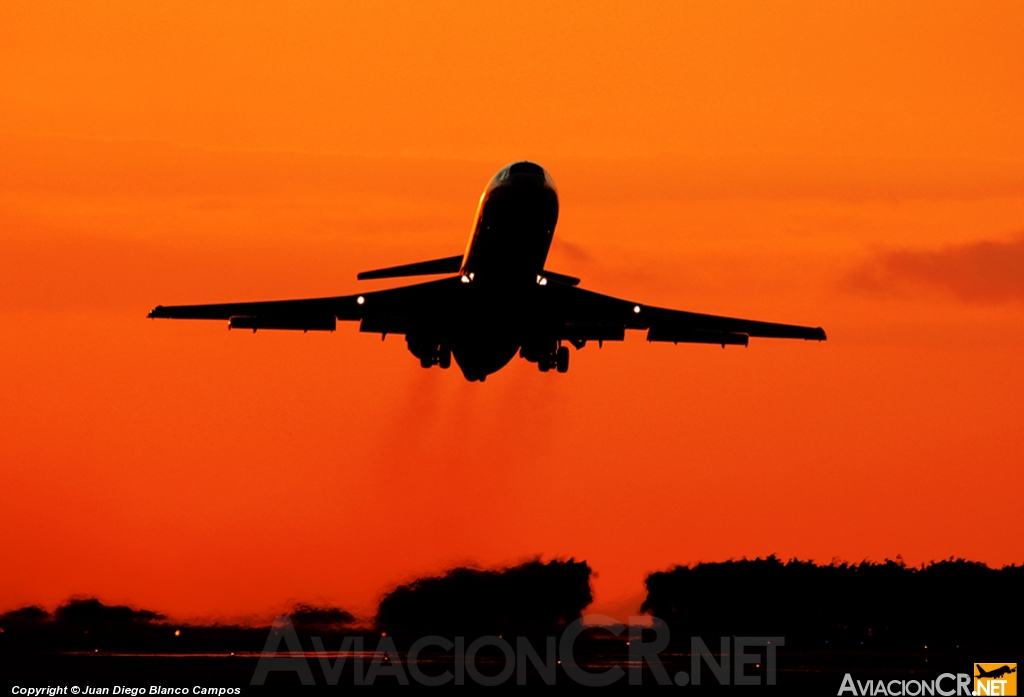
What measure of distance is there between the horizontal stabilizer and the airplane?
0.11 feet

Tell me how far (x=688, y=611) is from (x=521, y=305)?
23.2 m

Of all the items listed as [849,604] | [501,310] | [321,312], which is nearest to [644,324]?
[501,310]

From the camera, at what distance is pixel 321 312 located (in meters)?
60.8

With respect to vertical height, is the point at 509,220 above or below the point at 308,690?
above

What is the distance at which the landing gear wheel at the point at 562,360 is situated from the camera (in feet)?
204

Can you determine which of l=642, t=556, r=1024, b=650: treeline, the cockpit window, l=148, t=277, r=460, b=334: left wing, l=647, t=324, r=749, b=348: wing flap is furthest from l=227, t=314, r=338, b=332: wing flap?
l=642, t=556, r=1024, b=650: treeline

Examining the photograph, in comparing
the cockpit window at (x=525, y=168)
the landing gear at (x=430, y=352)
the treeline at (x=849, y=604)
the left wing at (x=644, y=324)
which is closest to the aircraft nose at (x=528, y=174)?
the cockpit window at (x=525, y=168)

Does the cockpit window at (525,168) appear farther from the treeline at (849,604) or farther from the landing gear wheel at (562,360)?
the treeline at (849,604)

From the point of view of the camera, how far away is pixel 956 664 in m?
59.2

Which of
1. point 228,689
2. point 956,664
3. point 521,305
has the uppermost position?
point 521,305

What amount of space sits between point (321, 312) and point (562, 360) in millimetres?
8263

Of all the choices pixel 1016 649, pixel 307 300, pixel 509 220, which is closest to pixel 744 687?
pixel 509 220

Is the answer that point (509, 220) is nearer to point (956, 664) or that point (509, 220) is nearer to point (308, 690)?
point (308, 690)

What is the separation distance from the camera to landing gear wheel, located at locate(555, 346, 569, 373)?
2446 inches
